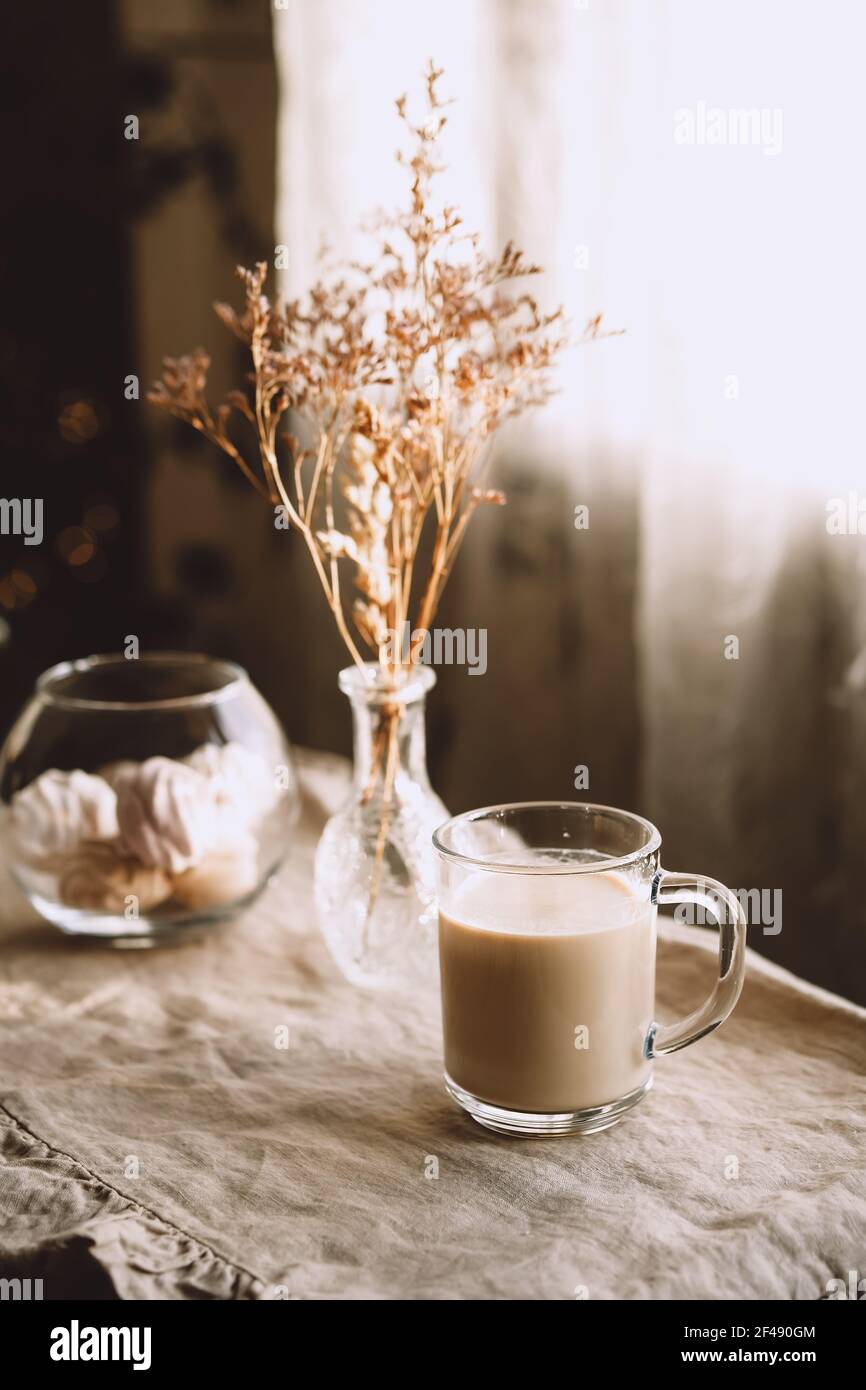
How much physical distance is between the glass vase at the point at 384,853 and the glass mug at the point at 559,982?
16 cm

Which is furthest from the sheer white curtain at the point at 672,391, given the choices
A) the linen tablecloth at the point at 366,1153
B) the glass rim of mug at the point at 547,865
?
the glass rim of mug at the point at 547,865

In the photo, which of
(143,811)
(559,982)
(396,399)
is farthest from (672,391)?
(559,982)

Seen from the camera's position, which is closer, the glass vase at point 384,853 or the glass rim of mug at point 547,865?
the glass rim of mug at point 547,865

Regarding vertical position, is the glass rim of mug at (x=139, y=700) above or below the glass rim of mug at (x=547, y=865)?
above

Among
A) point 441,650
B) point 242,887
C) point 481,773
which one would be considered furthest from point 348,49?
point 242,887

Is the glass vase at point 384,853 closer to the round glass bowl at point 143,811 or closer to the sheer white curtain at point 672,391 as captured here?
the round glass bowl at point 143,811

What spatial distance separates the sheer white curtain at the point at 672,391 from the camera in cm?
154

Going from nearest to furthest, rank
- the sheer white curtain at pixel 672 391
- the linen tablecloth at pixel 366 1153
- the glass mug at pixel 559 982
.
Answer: the linen tablecloth at pixel 366 1153 → the glass mug at pixel 559 982 → the sheer white curtain at pixel 672 391

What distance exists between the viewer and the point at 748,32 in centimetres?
154

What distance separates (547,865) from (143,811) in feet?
1.19

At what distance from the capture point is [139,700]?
1.25m

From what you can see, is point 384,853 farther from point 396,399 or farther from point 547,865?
point 396,399

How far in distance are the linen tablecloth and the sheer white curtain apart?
626mm

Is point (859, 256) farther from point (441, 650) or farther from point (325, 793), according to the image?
point (441, 650)
